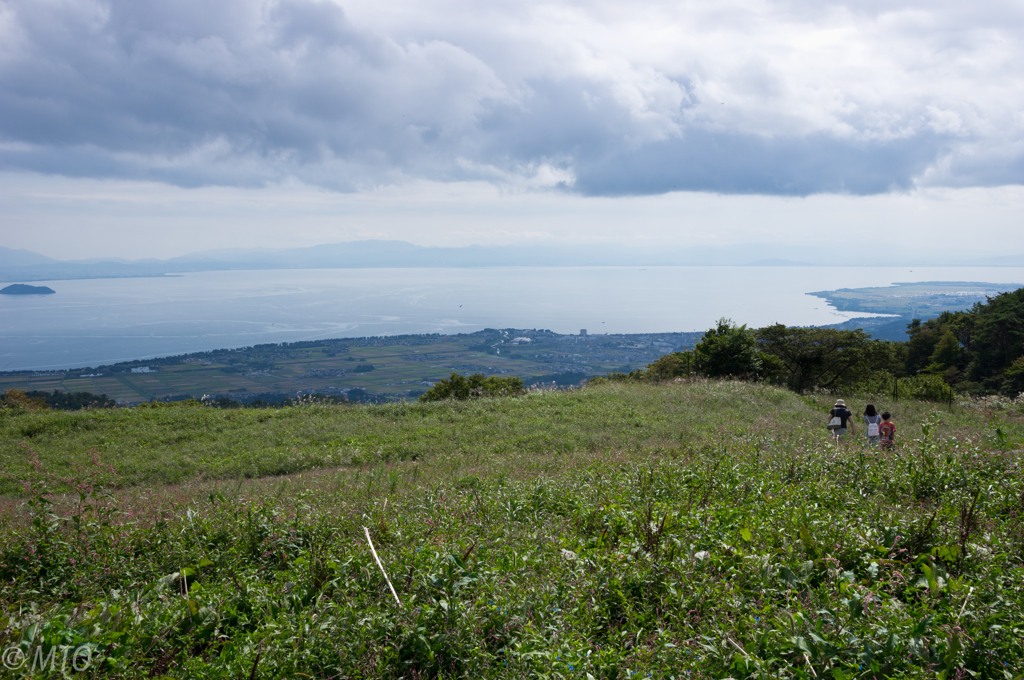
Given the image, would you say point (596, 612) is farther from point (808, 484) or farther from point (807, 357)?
point (807, 357)

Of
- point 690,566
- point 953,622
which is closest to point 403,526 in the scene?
point 690,566

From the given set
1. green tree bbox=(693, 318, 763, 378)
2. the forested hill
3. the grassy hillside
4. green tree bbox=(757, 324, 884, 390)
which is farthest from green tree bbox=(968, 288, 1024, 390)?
the grassy hillside

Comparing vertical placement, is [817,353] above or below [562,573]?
below

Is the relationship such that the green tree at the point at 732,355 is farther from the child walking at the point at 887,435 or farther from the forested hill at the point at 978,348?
the forested hill at the point at 978,348

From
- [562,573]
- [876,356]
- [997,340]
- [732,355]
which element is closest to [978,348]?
[997,340]

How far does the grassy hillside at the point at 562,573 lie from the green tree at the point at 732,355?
18086mm

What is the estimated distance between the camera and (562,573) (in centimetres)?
416

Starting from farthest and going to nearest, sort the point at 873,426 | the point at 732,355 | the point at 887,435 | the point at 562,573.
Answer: the point at 732,355 < the point at 873,426 < the point at 887,435 < the point at 562,573

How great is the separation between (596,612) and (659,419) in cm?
1167

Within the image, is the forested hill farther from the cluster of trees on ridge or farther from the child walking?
the child walking

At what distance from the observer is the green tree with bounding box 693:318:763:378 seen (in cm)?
2622

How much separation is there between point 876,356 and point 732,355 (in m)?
16.8

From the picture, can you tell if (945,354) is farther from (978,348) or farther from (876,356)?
(876,356)

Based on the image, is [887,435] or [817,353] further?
[817,353]
